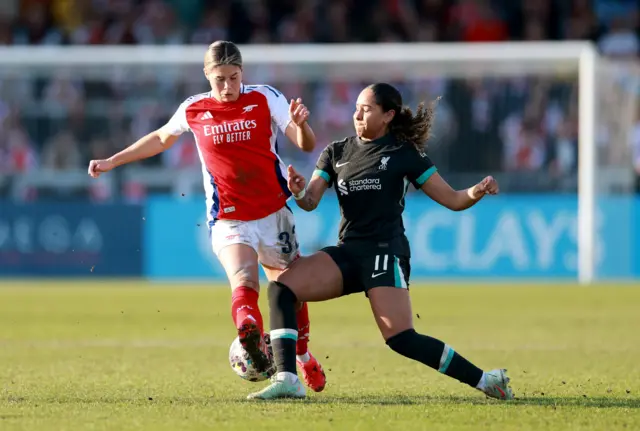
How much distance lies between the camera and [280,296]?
23.2 ft

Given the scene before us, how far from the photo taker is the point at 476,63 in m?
19.8

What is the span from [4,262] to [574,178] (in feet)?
28.2

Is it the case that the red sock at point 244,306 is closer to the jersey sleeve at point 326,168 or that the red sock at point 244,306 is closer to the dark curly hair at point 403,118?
the jersey sleeve at point 326,168

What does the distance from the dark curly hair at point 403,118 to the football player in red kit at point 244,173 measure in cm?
56

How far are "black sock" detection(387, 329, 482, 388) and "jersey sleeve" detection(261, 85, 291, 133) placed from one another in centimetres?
151

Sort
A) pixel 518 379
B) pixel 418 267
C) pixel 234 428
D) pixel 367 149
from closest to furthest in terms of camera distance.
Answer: pixel 234 428
pixel 367 149
pixel 518 379
pixel 418 267

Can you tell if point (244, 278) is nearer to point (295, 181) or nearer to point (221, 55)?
point (295, 181)

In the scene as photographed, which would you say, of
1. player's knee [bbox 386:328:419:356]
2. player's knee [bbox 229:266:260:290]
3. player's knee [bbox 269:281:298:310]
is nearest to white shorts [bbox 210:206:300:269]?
player's knee [bbox 229:266:260:290]

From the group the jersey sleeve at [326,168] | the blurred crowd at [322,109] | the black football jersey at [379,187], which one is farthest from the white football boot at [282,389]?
the blurred crowd at [322,109]

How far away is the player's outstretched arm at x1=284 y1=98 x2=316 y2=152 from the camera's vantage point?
707 centimetres

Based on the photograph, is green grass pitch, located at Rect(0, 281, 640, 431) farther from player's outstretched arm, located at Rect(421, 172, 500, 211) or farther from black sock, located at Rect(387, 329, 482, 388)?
player's outstretched arm, located at Rect(421, 172, 500, 211)

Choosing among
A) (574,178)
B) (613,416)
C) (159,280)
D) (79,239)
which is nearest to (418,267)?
(574,178)

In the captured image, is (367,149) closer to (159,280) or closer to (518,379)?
(518,379)

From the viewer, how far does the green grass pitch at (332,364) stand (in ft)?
20.9
